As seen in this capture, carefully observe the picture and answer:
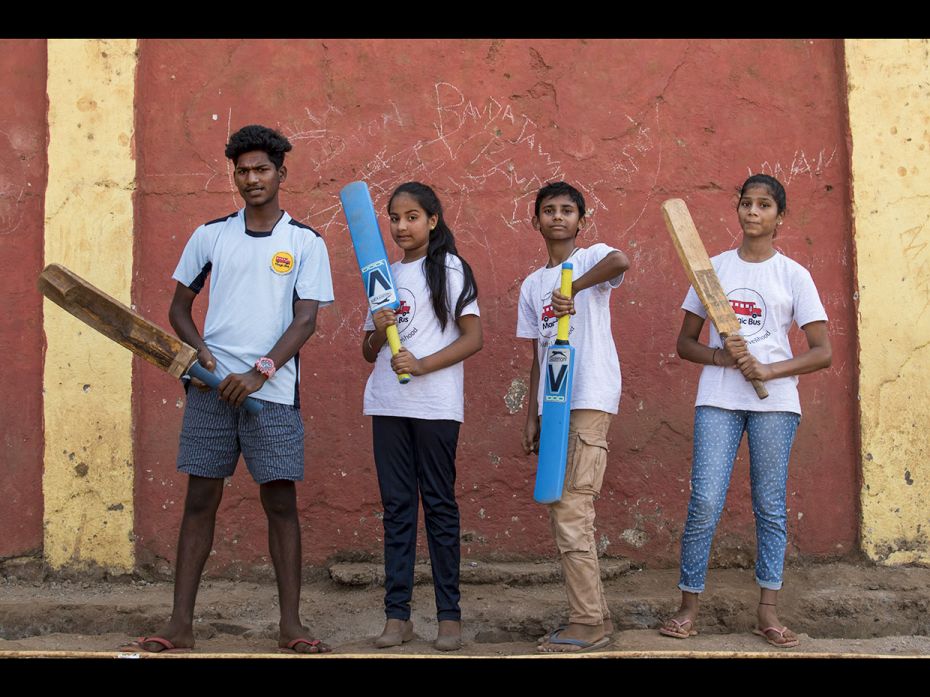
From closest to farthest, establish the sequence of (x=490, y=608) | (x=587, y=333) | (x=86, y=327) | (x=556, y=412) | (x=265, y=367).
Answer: (x=265, y=367)
(x=556, y=412)
(x=587, y=333)
(x=490, y=608)
(x=86, y=327)

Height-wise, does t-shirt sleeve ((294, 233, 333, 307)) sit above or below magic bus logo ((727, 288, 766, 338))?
above

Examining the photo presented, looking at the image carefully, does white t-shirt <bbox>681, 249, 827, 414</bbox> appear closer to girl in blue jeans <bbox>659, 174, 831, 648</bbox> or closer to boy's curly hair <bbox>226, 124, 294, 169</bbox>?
girl in blue jeans <bbox>659, 174, 831, 648</bbox>

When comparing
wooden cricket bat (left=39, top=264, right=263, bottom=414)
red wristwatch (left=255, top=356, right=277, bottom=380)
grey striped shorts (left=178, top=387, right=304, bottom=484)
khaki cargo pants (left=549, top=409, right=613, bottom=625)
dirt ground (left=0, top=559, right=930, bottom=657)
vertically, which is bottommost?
dirt ground (left=0, top=559, right=930, bottom=657)

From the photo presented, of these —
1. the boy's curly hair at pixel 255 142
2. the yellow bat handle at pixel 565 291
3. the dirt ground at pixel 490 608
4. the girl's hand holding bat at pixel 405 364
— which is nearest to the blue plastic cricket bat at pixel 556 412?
the yellow bat handle at pixel 565 291

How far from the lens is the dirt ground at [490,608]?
155 inches

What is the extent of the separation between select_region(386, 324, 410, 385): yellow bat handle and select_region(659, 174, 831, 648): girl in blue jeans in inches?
42.2

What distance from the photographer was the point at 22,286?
454cm

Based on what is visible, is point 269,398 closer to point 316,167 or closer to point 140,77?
point 316,167

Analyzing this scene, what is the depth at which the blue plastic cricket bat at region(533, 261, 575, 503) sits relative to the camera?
11.7 feet

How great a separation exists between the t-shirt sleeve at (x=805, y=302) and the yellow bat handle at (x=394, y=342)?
1415mm

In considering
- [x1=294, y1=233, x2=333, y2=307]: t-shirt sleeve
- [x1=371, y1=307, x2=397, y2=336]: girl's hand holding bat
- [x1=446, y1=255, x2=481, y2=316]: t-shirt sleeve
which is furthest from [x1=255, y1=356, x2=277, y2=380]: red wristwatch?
[x1=446, y1=255, x2=481, y2=316]: t-shirt sleeve

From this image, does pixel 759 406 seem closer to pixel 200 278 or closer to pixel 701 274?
pixel 701 274

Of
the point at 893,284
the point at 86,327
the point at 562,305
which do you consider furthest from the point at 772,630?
the point at 86,327

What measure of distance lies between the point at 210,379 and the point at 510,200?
1.67 meters
